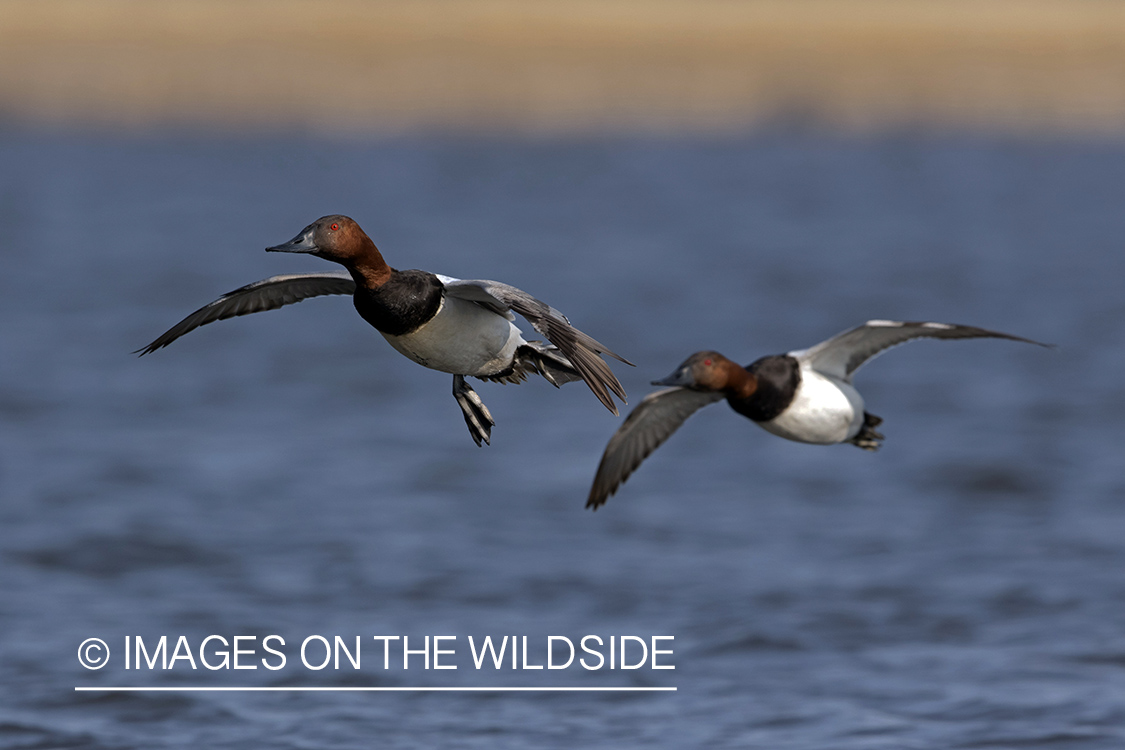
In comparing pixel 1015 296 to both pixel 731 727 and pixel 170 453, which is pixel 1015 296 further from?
pixel 731 727

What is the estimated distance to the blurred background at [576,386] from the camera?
12633mm

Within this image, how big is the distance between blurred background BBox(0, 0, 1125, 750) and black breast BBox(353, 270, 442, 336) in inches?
207

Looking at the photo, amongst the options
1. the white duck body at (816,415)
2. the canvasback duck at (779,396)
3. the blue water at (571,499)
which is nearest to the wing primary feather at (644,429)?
the canvasback duck at (779,396)

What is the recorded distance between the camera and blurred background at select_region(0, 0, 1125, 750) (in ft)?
41.4

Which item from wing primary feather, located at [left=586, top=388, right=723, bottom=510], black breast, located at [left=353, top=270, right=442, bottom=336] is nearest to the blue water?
wing primary feather, located at [left=586, top=388, right=723, bottom=510]

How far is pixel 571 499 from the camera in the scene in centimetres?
1819

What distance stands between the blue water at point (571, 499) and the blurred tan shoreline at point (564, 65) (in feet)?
42.2

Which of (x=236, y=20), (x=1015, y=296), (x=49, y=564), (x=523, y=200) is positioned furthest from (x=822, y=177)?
(x=49, y=564)

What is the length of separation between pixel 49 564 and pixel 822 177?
1364 inches

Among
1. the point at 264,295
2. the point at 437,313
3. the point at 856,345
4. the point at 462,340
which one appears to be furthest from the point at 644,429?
the point at 264,295

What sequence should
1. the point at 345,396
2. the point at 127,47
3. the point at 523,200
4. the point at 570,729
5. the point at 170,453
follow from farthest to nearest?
the point at 127,47 < the point at 523,200 < the point at 345,396 < the point at 170,453 < the point at 570,729

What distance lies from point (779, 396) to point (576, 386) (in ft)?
56.7

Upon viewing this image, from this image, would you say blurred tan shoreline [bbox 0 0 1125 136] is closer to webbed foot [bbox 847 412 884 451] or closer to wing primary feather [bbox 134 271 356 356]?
webbed foot [bbox 847 412 884 451]

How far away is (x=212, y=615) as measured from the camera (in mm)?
14188
